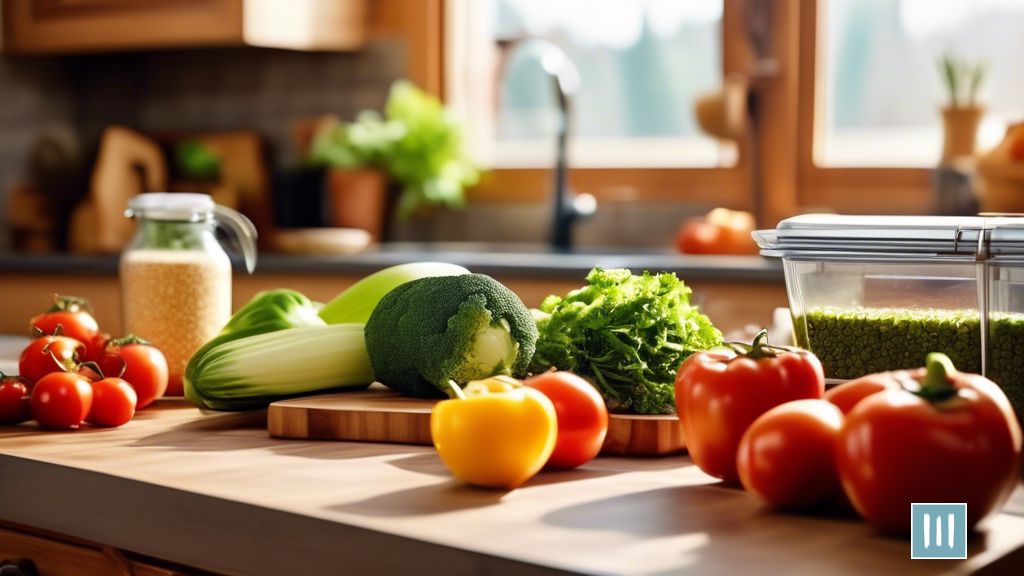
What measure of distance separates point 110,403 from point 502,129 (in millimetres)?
2808

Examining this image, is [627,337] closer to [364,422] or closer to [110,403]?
[364,422]

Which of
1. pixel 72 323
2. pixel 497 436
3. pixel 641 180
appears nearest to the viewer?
pixel 497 436

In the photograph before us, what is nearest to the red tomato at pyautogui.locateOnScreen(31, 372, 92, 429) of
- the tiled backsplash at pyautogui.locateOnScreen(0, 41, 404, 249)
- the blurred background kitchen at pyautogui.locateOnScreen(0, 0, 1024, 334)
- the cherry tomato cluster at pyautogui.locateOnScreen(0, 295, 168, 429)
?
the cherry tomato cluster at pyautogui.locateOnScreen(0, 295, 168, 429)

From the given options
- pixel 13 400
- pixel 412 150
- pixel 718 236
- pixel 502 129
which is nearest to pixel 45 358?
pixel 13 400

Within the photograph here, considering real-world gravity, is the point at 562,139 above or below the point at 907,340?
above

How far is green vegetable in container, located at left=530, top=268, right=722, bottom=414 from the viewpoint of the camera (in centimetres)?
120

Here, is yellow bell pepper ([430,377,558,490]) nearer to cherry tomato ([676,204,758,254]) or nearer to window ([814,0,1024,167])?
cherry tomato ([676,204,758,254])

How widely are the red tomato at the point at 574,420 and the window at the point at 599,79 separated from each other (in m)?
2.50

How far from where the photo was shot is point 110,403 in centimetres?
126

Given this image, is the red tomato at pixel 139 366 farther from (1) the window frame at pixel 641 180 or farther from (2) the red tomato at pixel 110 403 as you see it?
(1) the window frame at pixel 641 180

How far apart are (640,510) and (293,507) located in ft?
0.84

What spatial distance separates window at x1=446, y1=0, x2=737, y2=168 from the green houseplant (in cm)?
17

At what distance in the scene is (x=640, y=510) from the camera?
35.1 inches

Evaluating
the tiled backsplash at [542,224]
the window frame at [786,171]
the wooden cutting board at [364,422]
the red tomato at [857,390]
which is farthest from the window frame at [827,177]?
the red tomato at [857,390]
